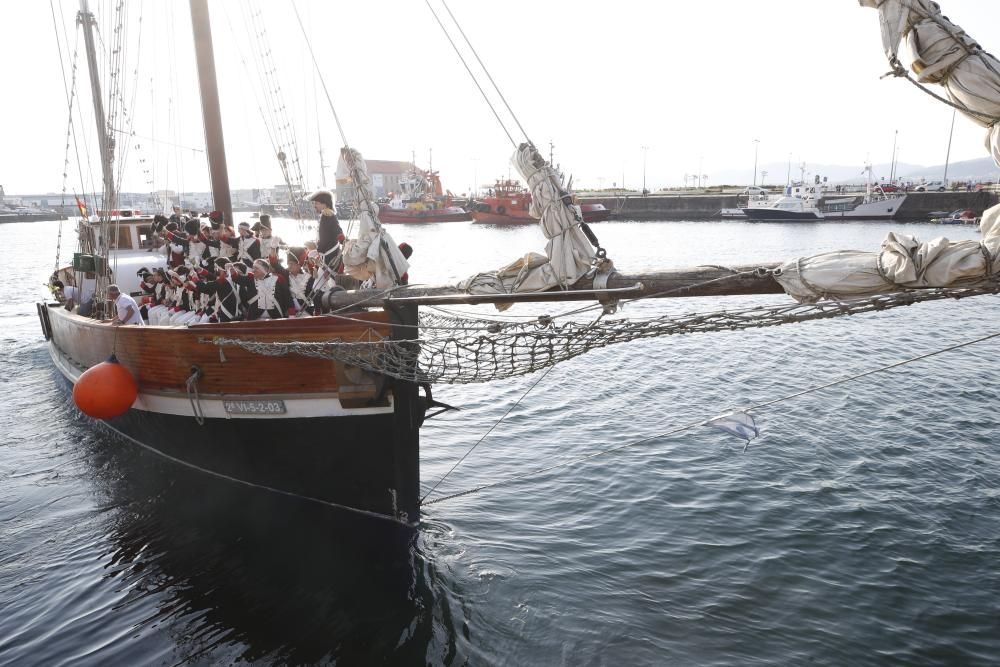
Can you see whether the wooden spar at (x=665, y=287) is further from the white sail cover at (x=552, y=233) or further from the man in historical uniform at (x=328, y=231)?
the man in historical uniform at (x=328, y=231)

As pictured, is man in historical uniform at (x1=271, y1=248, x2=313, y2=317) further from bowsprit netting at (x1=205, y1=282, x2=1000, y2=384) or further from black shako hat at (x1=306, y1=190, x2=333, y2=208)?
bowsprit netting at (x1=205, y1=282, x2=1000, y2=384)

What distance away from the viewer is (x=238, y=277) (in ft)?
26.2

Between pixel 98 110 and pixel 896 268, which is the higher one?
pixel 98 110

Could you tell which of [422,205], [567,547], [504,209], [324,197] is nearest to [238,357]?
A: [324,197]

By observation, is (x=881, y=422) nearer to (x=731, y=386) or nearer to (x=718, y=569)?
(x=731, y=386)

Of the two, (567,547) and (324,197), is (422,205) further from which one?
(567,547)

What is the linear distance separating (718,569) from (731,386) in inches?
291

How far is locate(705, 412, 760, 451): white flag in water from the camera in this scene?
11.2m

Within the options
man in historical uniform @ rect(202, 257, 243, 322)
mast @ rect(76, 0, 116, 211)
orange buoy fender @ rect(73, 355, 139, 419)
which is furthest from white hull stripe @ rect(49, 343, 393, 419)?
mast @ rect(76, 0, 116, 211)

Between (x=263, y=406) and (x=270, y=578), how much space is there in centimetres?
199

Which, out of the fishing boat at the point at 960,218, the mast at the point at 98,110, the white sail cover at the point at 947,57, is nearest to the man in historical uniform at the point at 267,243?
the mast at the point at 98,110

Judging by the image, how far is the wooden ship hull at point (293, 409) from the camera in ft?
23.6

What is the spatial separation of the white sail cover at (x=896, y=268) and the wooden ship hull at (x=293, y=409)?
4.12m

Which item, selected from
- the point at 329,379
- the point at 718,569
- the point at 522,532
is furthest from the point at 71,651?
the point at 718,569
